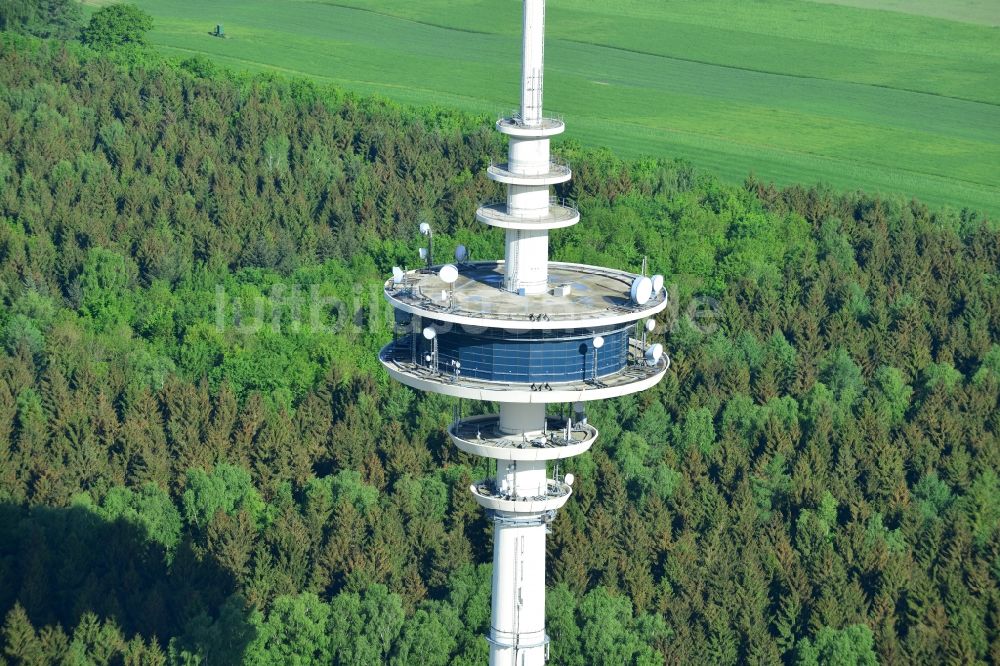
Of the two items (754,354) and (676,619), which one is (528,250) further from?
(754,354)

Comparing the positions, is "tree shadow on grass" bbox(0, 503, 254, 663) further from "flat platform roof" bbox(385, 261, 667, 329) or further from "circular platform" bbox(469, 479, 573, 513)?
"flat platform roof" bbox(385, 261, 667, 329)

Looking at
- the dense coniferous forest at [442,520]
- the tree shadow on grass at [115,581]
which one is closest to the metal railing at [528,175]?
the dense coniferous forest at [442,520]

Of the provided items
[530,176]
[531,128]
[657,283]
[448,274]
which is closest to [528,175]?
[530,176]

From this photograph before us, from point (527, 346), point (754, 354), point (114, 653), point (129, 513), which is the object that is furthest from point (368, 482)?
point (527, 346)

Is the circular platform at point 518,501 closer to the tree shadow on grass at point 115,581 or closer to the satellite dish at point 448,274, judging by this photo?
the satellite dish at point 448,274

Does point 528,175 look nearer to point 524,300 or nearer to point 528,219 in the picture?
point 528,219

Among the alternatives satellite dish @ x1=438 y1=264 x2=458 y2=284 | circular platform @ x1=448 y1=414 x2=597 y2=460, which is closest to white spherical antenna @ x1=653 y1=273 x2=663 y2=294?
circular platform @ x1=448 y1=414 x2=597 y2=460
